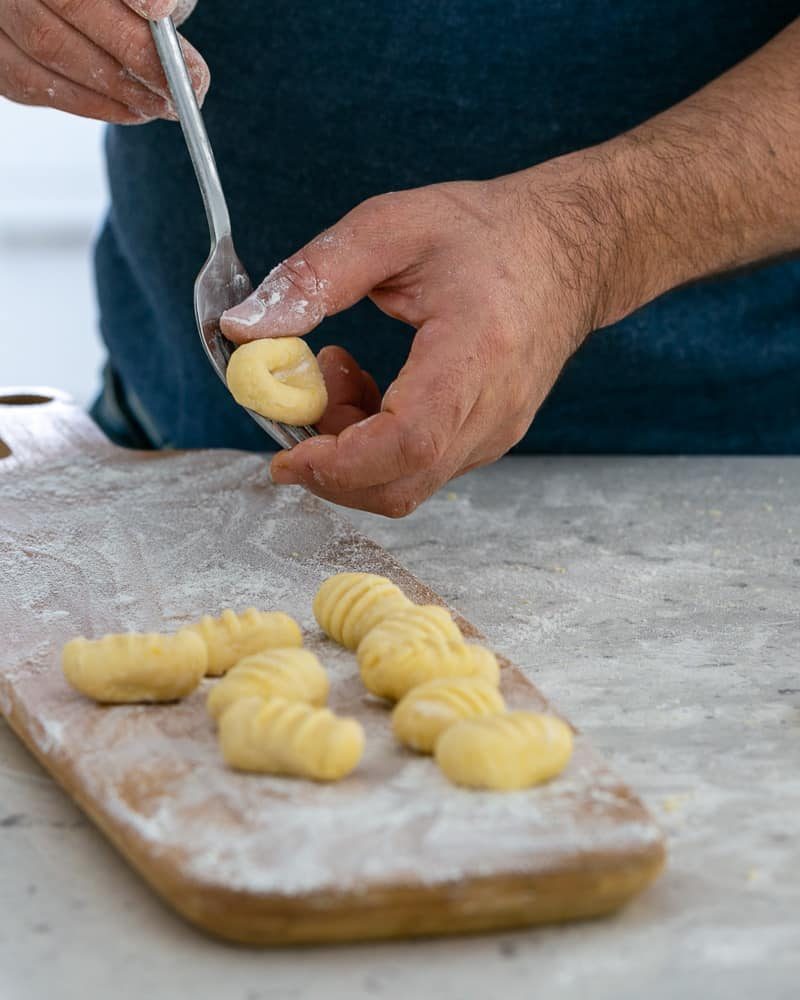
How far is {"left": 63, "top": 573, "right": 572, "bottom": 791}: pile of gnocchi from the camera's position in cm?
86

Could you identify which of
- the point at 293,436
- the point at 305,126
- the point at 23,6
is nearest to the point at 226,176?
the point at 305,126

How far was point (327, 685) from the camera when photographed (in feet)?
3.25

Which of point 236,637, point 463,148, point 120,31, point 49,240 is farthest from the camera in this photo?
point 49,240

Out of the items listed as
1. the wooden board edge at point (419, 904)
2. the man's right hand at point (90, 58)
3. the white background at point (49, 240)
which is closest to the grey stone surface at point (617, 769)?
the wooden board edge at point (419, 904)

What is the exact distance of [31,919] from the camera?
2.62ft

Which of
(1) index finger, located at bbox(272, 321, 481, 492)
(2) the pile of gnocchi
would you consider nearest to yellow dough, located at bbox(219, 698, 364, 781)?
(2) the pile of gnocchi

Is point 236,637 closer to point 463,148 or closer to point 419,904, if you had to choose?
point 419,904

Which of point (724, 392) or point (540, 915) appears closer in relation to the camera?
point (540, 915)

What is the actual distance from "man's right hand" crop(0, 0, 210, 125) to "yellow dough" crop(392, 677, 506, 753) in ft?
2.39

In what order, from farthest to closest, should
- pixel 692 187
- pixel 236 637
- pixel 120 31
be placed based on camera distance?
pixel 692 187, pixel 120 31, pixel 236 637

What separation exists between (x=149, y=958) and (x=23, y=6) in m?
0.99

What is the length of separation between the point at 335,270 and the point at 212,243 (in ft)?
0.53

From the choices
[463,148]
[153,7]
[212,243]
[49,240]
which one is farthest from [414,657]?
[49,240]

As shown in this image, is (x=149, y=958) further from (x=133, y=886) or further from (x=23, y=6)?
(x=23, y=6)
